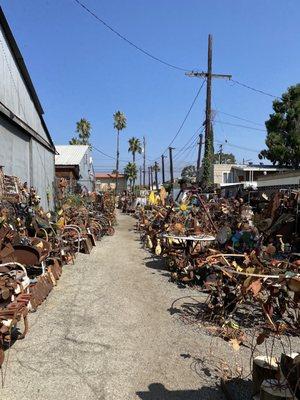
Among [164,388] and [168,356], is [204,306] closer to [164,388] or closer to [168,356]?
[168,356]

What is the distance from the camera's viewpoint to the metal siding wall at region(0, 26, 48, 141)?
11289 millimetres

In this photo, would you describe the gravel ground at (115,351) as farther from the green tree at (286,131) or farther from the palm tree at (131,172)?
the palm tree at (131,172)

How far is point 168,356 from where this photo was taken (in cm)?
516

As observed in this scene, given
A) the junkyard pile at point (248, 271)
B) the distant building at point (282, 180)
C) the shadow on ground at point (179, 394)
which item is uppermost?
the distant building at point (282, 180)

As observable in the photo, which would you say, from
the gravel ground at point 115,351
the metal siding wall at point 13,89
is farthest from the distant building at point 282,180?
the gravel ground at point 115,351

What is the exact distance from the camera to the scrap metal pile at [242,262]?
413 cm

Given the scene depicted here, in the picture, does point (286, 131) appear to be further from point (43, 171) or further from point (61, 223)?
point (61, 223)

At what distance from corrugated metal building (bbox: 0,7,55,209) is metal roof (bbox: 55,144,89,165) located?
1423 cm

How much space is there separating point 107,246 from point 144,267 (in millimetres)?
4236

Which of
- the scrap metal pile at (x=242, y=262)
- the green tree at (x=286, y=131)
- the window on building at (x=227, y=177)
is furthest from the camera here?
the window on building at (x=227, y=177)

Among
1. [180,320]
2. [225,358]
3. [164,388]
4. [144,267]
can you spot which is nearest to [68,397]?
[164,388]

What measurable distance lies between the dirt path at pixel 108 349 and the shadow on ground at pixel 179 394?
10 mm

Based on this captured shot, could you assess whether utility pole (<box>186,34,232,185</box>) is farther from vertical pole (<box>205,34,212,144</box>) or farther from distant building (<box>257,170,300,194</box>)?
distant building (<box>257,170,300,194</box>)

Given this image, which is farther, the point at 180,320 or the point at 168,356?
the point at 180,320
